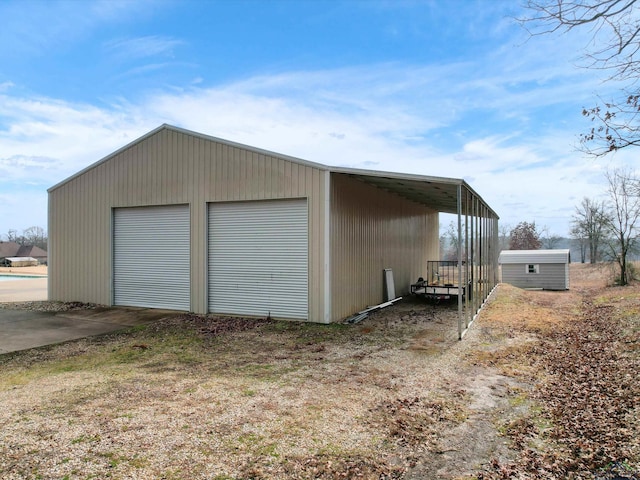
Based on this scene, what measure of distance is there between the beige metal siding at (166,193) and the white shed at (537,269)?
41.4 feet

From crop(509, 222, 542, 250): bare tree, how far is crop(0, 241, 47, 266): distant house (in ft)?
186

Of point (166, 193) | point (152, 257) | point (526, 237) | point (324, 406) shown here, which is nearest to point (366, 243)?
point (166, 193)

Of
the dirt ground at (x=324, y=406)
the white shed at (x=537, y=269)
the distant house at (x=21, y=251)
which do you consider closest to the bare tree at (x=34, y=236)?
the distant house at (x=21, y=251)

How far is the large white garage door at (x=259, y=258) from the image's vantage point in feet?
28.4

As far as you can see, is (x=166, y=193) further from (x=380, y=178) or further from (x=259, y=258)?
(x=380, y=178)

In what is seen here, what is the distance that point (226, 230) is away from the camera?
30.8 ft

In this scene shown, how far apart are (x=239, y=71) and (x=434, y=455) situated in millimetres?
11337

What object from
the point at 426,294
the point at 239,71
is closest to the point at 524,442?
the point at 426,294

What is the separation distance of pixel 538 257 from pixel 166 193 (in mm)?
15201

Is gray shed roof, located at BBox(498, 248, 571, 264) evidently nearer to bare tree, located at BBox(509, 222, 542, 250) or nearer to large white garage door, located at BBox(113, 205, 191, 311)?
large white garage door, located at BBox(113, 205, 191, 311)

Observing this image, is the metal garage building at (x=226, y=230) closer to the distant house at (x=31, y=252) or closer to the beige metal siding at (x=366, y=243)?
the beige metal siding at (x=366, y=243)

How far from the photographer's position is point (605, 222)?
1853cm

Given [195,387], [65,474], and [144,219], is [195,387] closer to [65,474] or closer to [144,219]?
[65,474]

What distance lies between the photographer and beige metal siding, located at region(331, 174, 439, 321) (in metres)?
8.69
